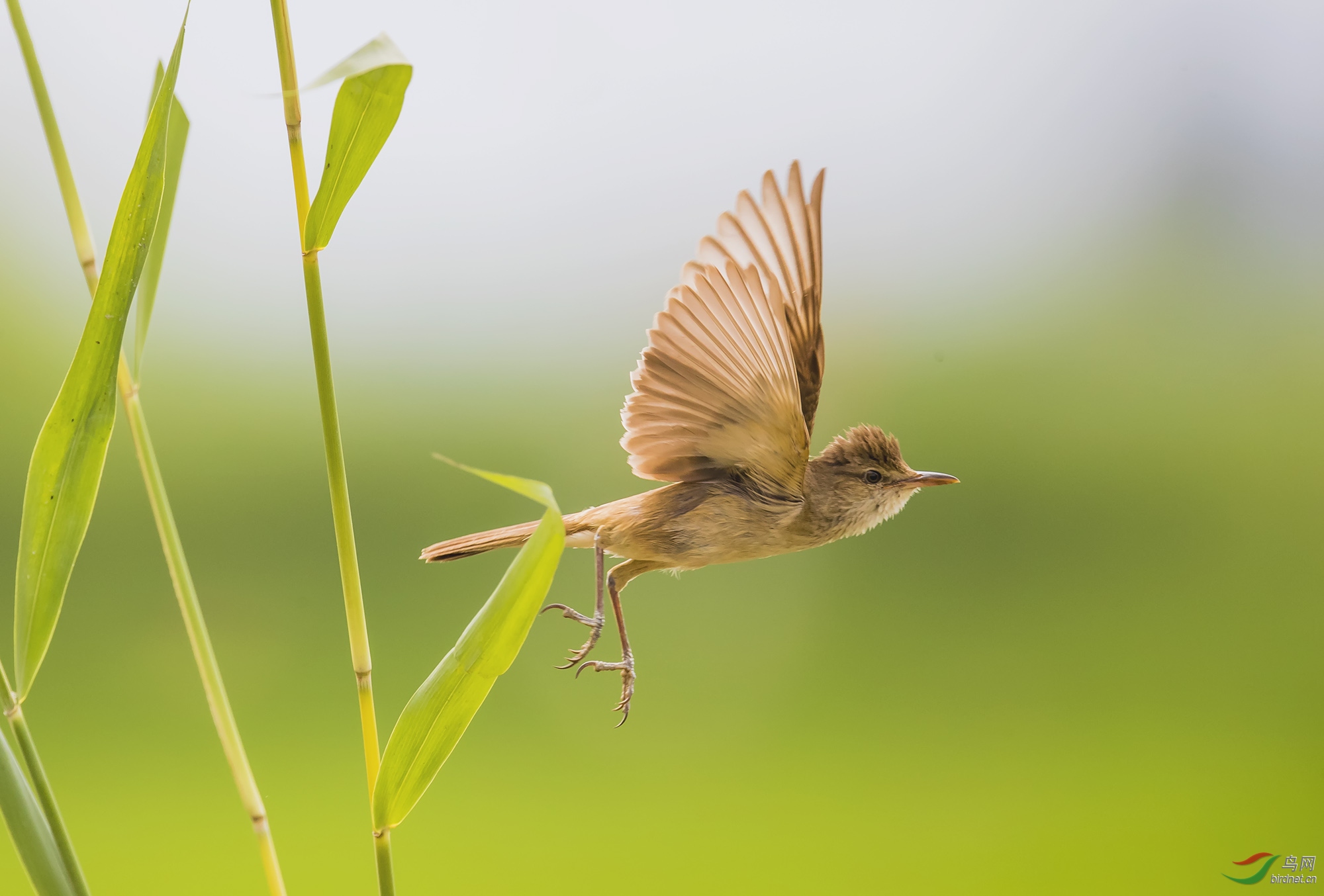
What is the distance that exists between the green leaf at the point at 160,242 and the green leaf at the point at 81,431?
0.09m

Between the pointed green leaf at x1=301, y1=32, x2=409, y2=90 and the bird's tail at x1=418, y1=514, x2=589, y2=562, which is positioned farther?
the bird's tail at x1=418, y1=514, x2=589, y2=562

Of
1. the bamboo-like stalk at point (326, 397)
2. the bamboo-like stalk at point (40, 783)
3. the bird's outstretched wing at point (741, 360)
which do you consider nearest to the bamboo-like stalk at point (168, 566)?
the bamboo-like stalk at point (40, 783)

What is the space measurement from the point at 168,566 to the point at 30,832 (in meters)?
0.14

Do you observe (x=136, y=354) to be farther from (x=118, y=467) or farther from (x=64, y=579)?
(x=118, y=467)

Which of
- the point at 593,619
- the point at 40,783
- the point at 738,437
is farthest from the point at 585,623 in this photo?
the point at 40,783

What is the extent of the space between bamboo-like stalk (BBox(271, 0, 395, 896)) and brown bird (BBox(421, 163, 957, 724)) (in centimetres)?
8

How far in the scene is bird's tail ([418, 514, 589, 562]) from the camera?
49cm

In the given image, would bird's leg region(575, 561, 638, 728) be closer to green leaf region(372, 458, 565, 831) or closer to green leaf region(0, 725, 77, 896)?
green leaf region(372, 458, 565, 831)

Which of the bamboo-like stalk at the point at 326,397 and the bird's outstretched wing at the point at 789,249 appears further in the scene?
the bird's outstretched wing at the point at 789,249

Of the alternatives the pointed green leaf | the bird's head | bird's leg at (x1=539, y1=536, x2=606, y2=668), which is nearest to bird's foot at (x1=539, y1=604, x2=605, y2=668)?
bird's leg at (x1=539, y1=536, x2=606, y2=668)

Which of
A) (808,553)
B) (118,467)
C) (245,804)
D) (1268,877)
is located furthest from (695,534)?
(1268,877)

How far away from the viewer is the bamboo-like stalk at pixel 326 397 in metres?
0.36

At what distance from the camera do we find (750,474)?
1.70 feet

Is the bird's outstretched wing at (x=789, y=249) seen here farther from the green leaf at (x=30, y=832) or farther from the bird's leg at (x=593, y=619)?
the green leaf at (x=30, y=832)
